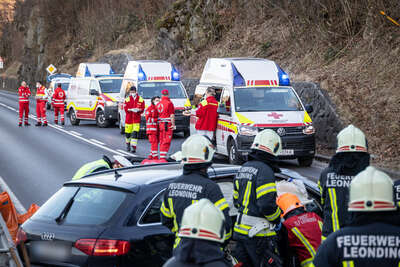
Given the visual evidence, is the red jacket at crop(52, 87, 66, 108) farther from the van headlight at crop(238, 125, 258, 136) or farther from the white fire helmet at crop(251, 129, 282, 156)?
the white fire helmet at crop(251, 129, 282, 156)

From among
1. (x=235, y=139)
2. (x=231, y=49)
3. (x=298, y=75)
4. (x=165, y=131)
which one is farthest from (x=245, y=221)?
(x=231, y=49)

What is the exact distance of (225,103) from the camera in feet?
51.5

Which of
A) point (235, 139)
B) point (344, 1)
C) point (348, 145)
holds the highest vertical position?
point (344, 1)

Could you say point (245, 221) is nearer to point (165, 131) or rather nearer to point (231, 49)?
point (165, 131)

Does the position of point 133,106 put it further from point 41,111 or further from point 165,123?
point 41,111

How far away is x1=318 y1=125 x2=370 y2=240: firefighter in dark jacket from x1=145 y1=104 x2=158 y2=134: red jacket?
1121 cm

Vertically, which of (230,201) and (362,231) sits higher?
(362,231)

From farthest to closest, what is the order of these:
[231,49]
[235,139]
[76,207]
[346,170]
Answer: [231,49]
[235,139]
[76,207]
[346,170]

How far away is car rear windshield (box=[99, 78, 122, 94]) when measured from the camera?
1093 inches

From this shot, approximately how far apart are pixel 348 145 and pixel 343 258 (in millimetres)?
2001

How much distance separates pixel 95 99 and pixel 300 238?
22.6 meters

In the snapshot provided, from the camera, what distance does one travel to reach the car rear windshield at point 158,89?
23031mm

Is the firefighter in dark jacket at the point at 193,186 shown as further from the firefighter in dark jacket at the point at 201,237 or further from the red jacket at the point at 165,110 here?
the red jacket at the point at 165,110

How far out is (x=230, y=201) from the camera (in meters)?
6.10
